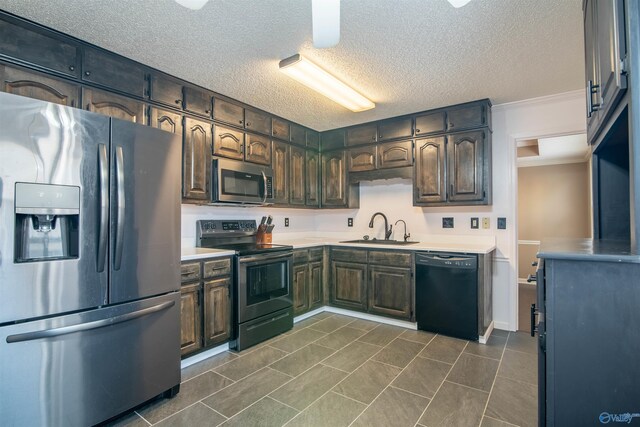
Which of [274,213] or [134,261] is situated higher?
[274,213]

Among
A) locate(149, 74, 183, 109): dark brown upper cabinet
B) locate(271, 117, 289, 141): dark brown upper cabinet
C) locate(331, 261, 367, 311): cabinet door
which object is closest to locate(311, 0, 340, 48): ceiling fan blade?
locate(149, 74, 183, 109): dark brown upper cabinet

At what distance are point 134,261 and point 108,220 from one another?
0.96 ft

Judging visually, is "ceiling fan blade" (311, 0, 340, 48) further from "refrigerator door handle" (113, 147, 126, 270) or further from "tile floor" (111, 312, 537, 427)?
"tile floor" (111, 312, 537, 427)

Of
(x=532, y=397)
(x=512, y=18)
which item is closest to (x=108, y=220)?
(x=512, y=18)

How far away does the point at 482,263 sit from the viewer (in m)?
3.00

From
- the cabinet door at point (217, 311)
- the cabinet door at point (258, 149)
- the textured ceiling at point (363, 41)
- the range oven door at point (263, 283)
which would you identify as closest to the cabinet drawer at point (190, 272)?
the cabinet door at point (217, 311)

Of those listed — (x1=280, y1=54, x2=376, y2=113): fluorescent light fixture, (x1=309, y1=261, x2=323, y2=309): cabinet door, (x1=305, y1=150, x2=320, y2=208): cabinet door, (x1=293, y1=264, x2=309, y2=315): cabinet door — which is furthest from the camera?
(x1=305, y1=150, x2=320, y2=208): cabinet door

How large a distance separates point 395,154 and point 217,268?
2.38 m

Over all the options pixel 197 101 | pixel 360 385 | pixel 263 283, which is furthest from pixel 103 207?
pixel 360 385

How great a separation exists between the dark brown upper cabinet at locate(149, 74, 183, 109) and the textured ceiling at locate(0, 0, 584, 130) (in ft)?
0.28

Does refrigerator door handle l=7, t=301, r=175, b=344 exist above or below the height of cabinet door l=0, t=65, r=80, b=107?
below

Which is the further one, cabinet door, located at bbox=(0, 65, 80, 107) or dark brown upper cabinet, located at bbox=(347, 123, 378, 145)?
dark brown upper cabinet, located at bbox=(347, 123, 378, 145)

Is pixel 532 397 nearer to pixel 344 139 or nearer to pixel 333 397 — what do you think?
pixel 333 397

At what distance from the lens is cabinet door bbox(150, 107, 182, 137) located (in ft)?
8.47
